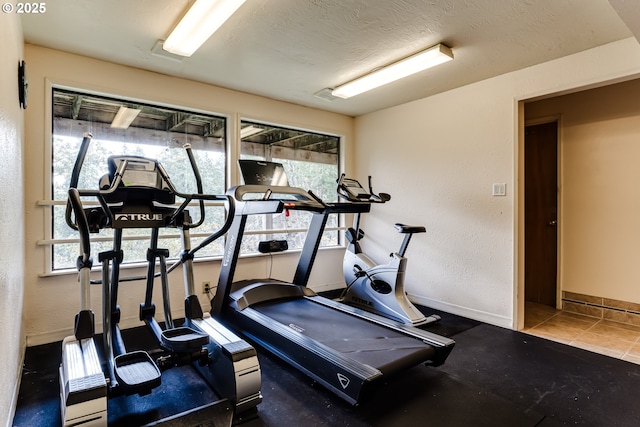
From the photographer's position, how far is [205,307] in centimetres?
354

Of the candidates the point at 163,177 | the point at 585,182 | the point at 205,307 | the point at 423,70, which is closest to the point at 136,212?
the point at 163,177

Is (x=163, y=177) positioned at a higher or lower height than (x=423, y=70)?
lower

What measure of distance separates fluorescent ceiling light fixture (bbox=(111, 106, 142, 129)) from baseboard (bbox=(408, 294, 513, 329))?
3552 mm

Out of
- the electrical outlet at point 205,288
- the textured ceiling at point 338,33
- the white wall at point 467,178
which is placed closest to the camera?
the textured ceiling at point 338,33

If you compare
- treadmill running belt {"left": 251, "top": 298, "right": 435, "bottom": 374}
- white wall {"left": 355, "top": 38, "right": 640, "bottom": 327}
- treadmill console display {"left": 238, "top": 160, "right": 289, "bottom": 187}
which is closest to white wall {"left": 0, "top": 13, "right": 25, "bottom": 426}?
treadmill console display {"left": 238, "top": 160, "right": 289, "bottom": 187}

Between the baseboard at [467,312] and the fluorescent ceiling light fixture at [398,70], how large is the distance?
240 cm

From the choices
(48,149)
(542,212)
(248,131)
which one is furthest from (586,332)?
(48,149)

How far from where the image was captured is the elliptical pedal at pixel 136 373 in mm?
1705

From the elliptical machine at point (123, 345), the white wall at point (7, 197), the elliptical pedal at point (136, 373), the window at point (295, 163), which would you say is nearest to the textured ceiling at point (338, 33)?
the white wall at point (7, 197)

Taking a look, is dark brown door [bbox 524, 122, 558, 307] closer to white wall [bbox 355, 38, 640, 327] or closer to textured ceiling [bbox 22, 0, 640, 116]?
white wall [bbox 355, 38, 640, 327]

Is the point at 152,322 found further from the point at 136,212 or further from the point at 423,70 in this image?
the point at 423,70

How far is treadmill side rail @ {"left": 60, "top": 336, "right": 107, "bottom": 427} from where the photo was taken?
1.51 m

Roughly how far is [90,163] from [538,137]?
4.75 metres

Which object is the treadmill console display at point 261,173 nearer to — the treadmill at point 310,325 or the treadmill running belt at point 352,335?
the treadmill at point 310,325
